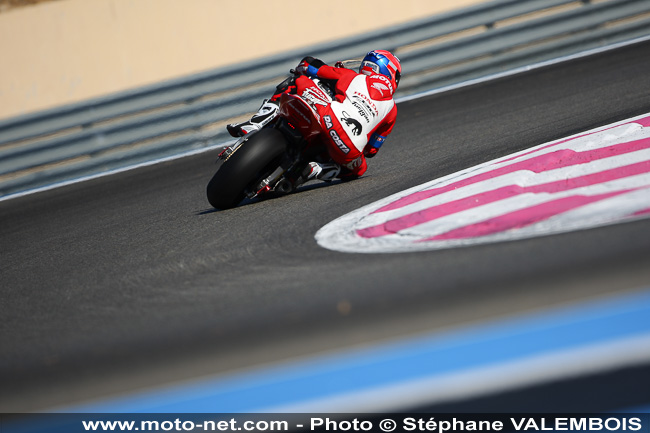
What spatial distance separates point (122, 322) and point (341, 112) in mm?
2751

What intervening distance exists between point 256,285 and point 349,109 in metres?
2.41

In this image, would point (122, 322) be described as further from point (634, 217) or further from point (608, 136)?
point (608, 136)

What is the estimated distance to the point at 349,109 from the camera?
5.88 m

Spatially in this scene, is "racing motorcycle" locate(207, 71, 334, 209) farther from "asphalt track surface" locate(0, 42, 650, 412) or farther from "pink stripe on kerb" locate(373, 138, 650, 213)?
"pink stripe on kerb" locate(373, 138, 650, 213)

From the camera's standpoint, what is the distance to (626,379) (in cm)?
213

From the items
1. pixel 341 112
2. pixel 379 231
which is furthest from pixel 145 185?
pixel 379 231

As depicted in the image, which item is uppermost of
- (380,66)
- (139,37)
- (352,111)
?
(139,37)

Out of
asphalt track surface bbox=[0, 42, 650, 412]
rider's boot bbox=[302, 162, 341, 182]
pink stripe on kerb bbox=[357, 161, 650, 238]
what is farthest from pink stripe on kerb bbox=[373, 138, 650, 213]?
rider's boot bbox=[302, 162, 341, 182]

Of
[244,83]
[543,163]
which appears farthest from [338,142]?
[244,83]

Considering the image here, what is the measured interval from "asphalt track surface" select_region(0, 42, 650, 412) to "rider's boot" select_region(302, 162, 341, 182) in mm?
116

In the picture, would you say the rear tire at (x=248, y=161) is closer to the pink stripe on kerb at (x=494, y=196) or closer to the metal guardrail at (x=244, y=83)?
the pink stripe on kerb at (x=494, y=196)

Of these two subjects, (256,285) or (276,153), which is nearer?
(256,285)

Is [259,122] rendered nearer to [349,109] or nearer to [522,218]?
[349,109]

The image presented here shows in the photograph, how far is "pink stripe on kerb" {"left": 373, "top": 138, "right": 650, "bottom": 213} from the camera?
4895 millimetres
